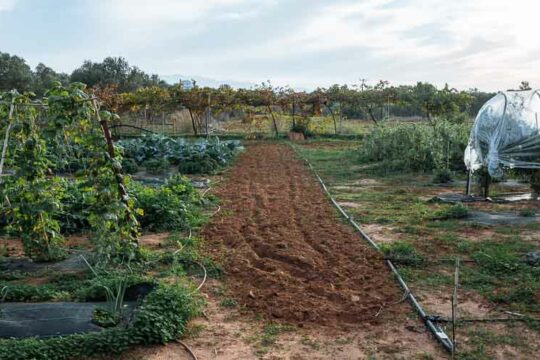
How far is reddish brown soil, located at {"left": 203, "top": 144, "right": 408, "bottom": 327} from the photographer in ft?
16.4

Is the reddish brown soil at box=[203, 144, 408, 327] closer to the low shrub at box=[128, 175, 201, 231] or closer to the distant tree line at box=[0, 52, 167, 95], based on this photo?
the low shrub at box=[128, 175, 201, 231]

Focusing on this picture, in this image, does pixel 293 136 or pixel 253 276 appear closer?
pixel 253 276

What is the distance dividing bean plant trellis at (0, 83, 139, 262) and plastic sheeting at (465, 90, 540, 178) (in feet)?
24.3

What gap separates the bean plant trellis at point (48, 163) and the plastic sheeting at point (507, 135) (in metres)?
7.41

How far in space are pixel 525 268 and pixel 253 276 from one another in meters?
3.10

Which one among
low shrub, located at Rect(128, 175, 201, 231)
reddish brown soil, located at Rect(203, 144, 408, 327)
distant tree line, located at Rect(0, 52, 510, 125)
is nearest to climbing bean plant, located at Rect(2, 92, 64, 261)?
low shrub, located at Rect(128, 175, 201, 231)

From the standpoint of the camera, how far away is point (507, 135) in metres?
10.2

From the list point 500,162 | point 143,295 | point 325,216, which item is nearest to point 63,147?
point 143,295

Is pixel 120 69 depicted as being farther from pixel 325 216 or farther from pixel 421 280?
pixel 421 280

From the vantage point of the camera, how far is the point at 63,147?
17.9 ft

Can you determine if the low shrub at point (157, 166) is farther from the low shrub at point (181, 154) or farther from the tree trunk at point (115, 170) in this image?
the tree trunk at point (115, 170)

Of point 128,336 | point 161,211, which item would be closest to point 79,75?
point 161,211

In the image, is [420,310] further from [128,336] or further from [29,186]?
[29,186]

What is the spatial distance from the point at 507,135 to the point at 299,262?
5996mm
